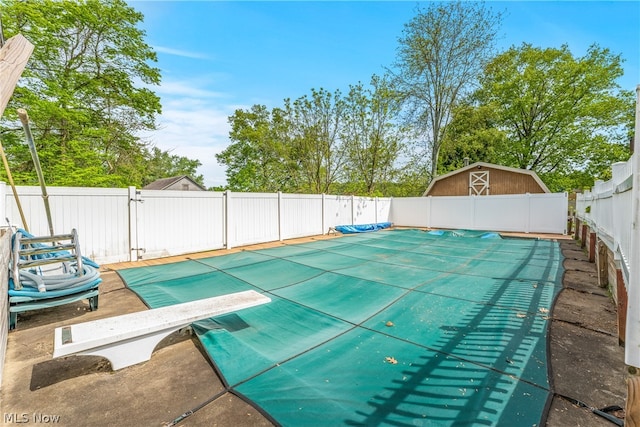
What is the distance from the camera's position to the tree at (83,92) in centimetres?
929

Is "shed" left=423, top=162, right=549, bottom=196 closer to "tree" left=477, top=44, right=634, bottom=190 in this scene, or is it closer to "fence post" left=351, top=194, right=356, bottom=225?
"fence post" left=351, top=194, right=356, bottom=225

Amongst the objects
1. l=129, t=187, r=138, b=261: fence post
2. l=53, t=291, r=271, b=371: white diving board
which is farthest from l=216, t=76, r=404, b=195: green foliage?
l=53, t=291, r=271, b=371: white diving board

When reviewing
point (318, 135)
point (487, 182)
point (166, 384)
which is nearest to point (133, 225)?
point (166, 384)

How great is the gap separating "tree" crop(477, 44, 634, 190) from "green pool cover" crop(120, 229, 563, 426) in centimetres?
1606

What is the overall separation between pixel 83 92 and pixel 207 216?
8.89m

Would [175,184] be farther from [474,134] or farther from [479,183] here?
[474,134]

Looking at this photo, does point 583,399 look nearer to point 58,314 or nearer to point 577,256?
point 58,314

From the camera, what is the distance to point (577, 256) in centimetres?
602

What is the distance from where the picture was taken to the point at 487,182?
13.0 meters

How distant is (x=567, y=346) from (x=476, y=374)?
105 centimetres

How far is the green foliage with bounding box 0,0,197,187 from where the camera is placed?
928 centimetres

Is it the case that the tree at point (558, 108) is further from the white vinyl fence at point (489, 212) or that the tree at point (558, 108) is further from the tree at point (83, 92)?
the tree at point (83, 92)

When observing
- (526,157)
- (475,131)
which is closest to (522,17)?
(475,131)

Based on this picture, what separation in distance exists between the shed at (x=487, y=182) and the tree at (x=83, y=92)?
14266 mm
